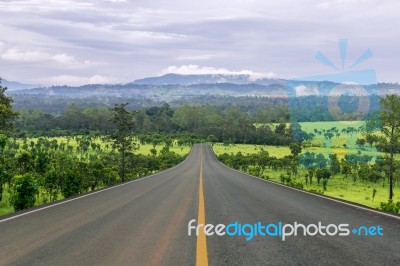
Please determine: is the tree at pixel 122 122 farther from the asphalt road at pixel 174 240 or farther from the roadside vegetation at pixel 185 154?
the asphalt road at pixel 174 240

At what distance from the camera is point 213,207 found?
1304cm

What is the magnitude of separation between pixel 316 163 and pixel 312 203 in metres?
116

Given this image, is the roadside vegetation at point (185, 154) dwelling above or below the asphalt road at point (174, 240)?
below

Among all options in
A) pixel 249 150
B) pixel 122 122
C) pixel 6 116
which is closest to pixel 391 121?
pixel 122 122

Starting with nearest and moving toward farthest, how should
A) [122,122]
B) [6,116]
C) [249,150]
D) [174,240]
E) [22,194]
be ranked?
[174,240]
[22,194]
[6,116]
[122,122]
[249,150]

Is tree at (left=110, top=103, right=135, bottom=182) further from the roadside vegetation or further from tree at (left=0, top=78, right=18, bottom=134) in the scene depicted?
tree at (left=0, top=78, right=18, bottom=134)

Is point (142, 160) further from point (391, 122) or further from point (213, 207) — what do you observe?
point (213, 207)

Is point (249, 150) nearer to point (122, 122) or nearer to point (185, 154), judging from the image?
point (185, 154)

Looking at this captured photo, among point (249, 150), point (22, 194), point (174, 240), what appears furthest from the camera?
point (249, 150)

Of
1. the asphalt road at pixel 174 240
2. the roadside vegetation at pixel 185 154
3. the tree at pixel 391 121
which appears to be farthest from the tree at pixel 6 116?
the tree at pixel 391 121

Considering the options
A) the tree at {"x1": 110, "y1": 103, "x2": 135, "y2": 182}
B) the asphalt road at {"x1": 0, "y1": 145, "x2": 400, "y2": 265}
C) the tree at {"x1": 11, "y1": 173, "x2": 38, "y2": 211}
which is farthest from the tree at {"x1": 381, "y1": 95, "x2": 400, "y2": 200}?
the tree at {"x1": 11, "y1": 173, "x2": 38, "y2": 211}

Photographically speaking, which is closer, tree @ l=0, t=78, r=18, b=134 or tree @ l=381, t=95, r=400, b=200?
tree @ l=0, t=78, r=18, b=134

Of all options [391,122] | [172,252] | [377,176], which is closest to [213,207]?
[172,252]

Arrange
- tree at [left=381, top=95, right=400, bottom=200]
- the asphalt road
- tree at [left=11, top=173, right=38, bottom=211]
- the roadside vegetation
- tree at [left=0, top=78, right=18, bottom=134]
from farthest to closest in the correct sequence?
tree at [left=381, top=95, right=400, bottom=200] < tree at [left=0, top=78, right=18, bottom=134] < the roadside vegetation < tree at [left=11, top=173, right=38, bottom=211] < the asphalt road
